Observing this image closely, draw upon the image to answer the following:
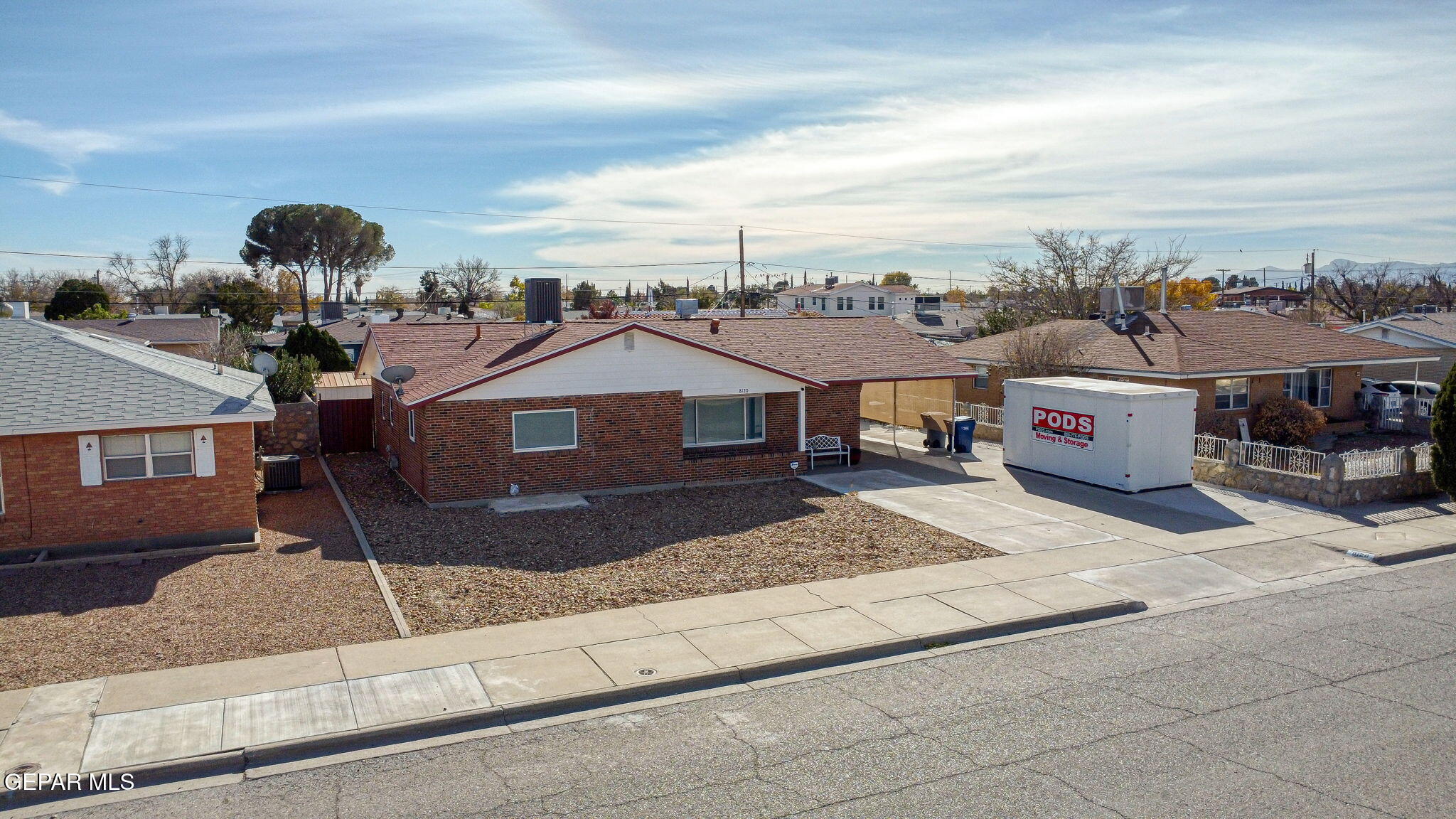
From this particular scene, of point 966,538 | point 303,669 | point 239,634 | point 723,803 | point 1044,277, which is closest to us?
point 723,803

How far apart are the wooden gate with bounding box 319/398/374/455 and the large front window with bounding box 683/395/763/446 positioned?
10.6 meters

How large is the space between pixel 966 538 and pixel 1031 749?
8.30m

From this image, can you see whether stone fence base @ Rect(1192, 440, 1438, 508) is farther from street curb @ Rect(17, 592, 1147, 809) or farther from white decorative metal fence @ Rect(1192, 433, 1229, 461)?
street curb @ Rect(17, 592, 1147, 809)

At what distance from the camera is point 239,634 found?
37.8 feet

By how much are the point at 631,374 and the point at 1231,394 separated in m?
17.8

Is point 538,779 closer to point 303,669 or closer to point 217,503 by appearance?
point 303,669

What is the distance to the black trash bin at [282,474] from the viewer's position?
2095 cm

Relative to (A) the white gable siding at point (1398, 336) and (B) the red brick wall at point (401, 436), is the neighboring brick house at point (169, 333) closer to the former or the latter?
(B) the red brick wall at point (401, 436)

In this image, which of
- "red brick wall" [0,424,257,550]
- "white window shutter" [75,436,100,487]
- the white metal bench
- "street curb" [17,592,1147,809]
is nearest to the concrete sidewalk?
"street curb" [17,592,1147,809]

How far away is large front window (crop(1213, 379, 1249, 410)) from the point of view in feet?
89.0

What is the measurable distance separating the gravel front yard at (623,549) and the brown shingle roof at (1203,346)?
42.5ft

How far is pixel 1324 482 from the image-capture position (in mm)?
19500

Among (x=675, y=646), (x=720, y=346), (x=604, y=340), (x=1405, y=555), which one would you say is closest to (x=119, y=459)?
(x=604, y=340)

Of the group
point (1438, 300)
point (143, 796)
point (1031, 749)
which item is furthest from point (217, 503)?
point (1438, 300)
